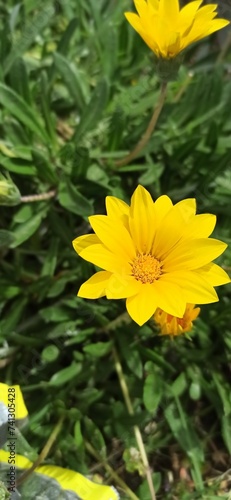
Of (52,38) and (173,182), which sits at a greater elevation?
(52,38)

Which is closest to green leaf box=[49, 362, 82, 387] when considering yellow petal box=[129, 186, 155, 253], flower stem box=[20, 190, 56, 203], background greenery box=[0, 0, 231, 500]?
background greenery box=[0, 0, 231, 500]

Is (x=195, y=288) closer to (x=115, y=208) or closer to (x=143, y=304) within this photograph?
(x=143, y=304)

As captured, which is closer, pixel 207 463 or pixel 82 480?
pixel 82 480

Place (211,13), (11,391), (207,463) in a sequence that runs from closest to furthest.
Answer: (211,13), (11,391), (207,463)

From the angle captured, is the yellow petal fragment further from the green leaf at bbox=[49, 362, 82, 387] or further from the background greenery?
the green leaf at bbox=[49, 362, 82, 387]

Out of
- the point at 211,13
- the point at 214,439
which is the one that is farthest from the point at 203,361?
the point at 211,13

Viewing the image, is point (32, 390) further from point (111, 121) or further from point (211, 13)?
point (211, 13)
